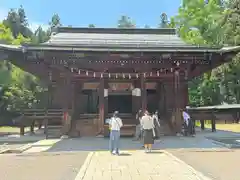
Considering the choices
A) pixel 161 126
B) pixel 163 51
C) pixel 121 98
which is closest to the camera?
pixel 163 51

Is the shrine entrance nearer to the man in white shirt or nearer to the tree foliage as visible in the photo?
the man in white shirt

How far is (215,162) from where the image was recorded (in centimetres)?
969

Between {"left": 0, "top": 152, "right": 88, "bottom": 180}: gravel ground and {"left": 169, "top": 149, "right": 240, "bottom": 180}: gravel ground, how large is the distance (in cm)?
354

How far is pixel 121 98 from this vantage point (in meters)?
21.4

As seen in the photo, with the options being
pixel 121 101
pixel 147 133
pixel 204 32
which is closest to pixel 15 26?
pixel 204 32

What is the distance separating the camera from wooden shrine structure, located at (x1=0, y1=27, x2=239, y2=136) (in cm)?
1605

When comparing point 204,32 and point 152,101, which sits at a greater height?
point 204,32

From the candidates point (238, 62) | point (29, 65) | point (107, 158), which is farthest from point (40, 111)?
point (238, 62)

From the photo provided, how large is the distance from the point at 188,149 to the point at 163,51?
5699 mm

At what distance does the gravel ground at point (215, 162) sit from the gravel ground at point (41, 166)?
3541mm

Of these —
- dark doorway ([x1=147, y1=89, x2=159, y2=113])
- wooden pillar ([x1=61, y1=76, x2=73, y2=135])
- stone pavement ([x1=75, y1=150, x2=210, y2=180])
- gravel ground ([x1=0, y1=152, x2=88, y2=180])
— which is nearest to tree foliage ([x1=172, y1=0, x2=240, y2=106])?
dark doorway ([x1=147, y1=89, x2=159, y2=113])

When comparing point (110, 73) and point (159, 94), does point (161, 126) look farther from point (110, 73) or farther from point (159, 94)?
point (110, 73)

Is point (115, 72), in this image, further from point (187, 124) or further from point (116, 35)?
point (116, 35)

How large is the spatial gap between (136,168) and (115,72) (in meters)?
10.1
